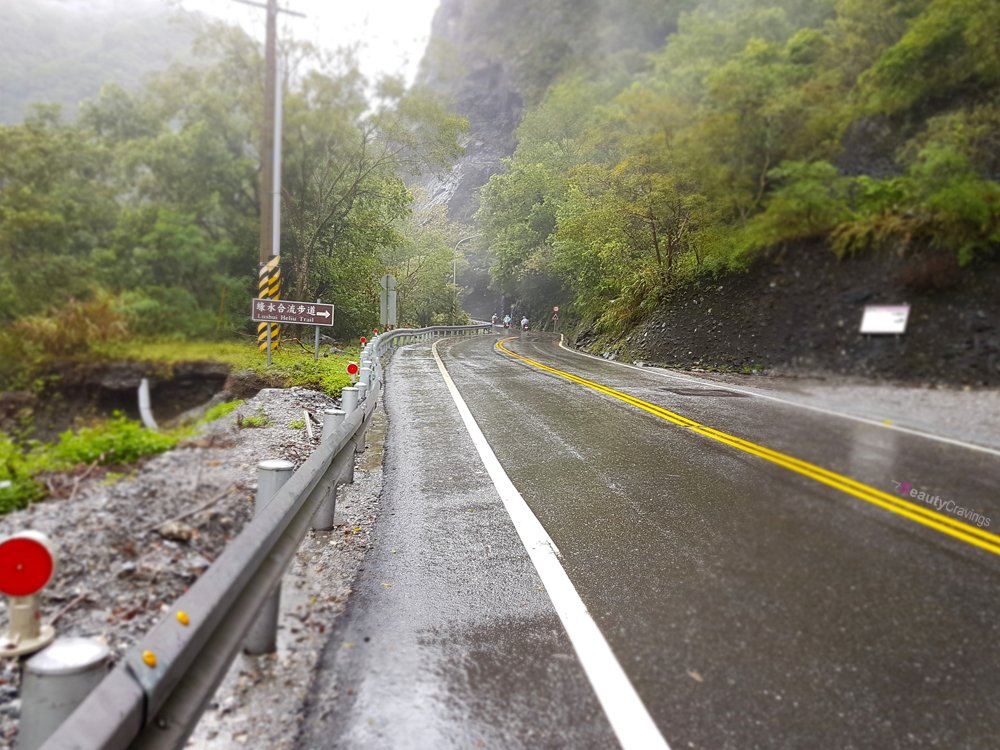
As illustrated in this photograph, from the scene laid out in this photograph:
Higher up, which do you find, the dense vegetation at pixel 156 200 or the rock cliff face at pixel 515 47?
the rock cliff face at pixel 515 47

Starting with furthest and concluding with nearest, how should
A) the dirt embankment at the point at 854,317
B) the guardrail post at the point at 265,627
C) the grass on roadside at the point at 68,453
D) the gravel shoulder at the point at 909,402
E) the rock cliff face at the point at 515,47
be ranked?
1. the dirt embankment at the point at 854,317
2. the rock cliff face at the point at 515,47
3. the gravel shoulder at the point at 909,402
4. the guardrail post at the point at 265,627
5. the grass on roadside at the point at 68,453

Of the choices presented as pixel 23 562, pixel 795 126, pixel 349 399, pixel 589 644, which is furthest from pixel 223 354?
pixel 795 126

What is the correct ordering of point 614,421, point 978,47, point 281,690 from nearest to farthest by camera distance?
point 281,690 < point 614,421 < point 978,47

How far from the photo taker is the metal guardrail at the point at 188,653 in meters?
1.29

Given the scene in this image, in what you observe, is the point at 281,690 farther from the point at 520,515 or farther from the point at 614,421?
the point at 614,421

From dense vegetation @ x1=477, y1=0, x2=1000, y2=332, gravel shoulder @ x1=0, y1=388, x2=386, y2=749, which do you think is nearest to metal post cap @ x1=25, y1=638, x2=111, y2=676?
gravel shoulder @ x1=0, y1=388, x2=386, y2=749

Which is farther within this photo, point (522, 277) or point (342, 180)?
point (522, 277)

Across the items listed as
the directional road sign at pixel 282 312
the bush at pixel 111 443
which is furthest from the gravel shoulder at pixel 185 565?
the directional road sign at pixel 282 312

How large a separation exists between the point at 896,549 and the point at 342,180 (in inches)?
170

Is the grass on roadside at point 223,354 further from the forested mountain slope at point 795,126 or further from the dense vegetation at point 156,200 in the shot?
the forested mountain slope at point 795,126

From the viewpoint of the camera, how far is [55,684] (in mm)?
1246

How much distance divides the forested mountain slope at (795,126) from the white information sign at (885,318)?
23 centimetres

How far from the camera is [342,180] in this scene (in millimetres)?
2951

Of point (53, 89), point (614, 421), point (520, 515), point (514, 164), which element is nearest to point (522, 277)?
point (514, 164)
